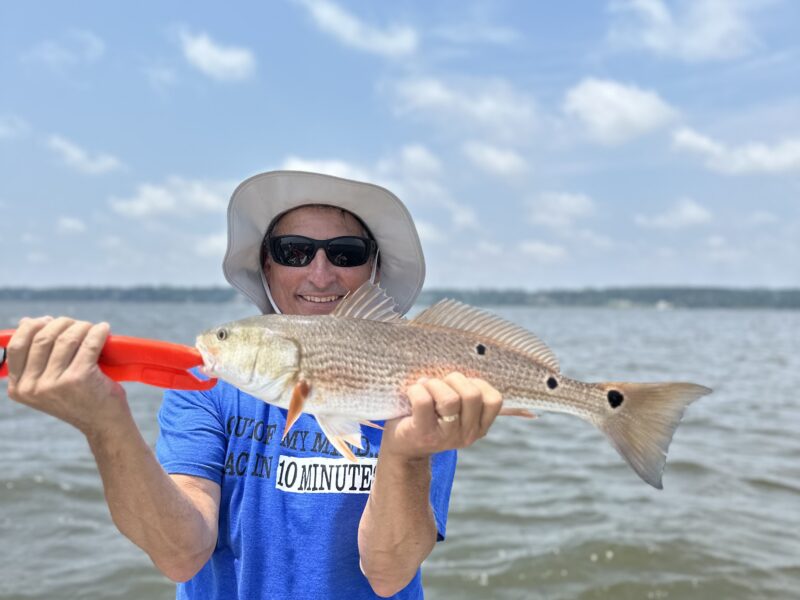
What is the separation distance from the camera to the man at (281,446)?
271cm

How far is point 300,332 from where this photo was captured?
Result: 300 centimetres

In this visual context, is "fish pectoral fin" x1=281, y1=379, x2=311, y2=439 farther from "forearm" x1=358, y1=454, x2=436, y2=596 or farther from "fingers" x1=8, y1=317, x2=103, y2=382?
"fingers" x1=8, y1=317, x2=103, y2=382

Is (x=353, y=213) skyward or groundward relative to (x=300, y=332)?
skyward

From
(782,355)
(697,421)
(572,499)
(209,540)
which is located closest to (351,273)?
(209,540)

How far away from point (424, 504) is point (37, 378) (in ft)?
5.51

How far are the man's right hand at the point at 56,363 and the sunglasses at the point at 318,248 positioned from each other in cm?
150

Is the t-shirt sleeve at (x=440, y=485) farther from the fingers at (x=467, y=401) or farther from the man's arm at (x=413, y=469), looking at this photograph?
the fingers at (x=467, y=401)

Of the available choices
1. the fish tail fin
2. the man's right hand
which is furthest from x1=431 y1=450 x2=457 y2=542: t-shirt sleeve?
the man's right hand

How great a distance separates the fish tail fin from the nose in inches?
61.8

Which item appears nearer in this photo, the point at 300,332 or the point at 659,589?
the point at 300,332

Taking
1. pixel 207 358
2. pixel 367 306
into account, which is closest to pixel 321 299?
pixel 367 306

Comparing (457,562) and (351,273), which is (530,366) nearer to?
(351,273)

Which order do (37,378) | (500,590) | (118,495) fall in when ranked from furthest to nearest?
(500,590)
(118,495)
(37,378)

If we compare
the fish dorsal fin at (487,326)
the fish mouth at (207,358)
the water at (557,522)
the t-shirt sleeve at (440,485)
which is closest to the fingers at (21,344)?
the fish mouth at (207,358)
